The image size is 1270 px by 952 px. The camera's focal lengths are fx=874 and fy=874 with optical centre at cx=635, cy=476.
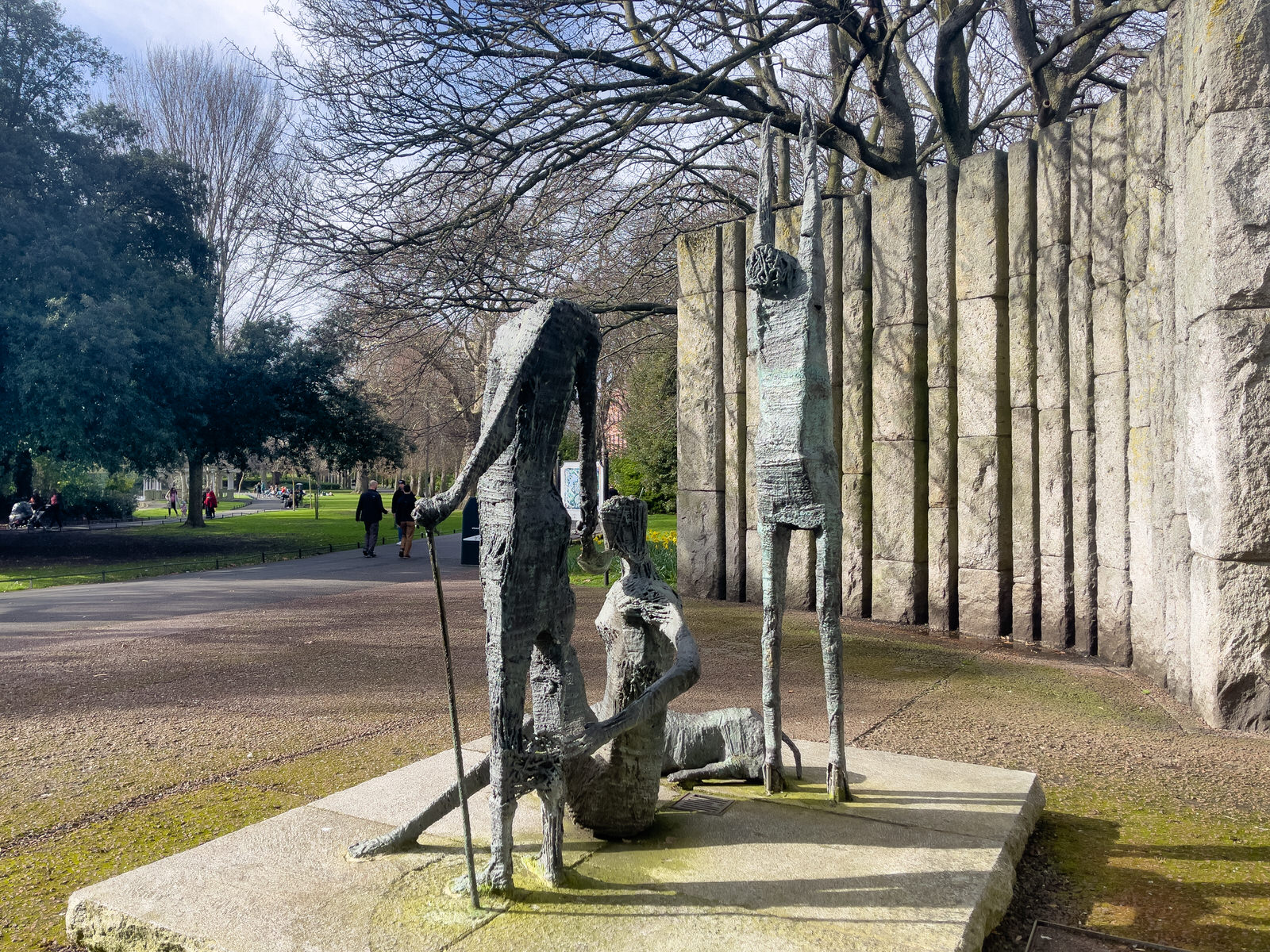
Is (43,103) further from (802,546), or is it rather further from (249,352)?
(802,546)

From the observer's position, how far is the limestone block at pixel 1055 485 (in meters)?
8.30

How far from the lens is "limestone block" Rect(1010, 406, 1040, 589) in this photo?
28.0 ft

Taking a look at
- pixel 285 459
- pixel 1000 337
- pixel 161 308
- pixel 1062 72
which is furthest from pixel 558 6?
pixel 285 459

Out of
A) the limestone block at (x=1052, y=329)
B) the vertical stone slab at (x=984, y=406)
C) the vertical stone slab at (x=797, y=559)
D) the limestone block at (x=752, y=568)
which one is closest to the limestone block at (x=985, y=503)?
the vertical stone slab at (x=984, y=406)

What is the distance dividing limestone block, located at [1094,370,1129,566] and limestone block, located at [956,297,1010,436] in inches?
38.5

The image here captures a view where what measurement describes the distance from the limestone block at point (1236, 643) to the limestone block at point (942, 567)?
11.0 ft

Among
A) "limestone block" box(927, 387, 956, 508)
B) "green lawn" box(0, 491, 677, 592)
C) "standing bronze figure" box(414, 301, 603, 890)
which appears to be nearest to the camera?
"standing bronze figure" box(414, 301, 603, 890)

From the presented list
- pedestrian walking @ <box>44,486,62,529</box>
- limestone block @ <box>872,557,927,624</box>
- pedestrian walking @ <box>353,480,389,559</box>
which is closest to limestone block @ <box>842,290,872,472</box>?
limestone block @ <box>872,557,927,624</box>

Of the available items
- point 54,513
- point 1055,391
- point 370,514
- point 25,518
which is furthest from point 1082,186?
point 25,518

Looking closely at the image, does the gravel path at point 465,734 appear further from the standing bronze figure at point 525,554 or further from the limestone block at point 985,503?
the standing bronze figure at point 525,554

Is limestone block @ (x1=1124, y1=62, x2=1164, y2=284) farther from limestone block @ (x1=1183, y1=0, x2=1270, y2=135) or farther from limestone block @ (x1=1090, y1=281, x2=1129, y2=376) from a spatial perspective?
limestone block @ (x1=1183, y1=0, x2=1270, y2=135)

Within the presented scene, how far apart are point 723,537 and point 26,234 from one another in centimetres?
1538

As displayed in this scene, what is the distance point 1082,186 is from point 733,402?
4.36 m

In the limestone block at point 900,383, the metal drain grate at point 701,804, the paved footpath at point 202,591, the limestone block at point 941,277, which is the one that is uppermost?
the limestone block at point 941,277
